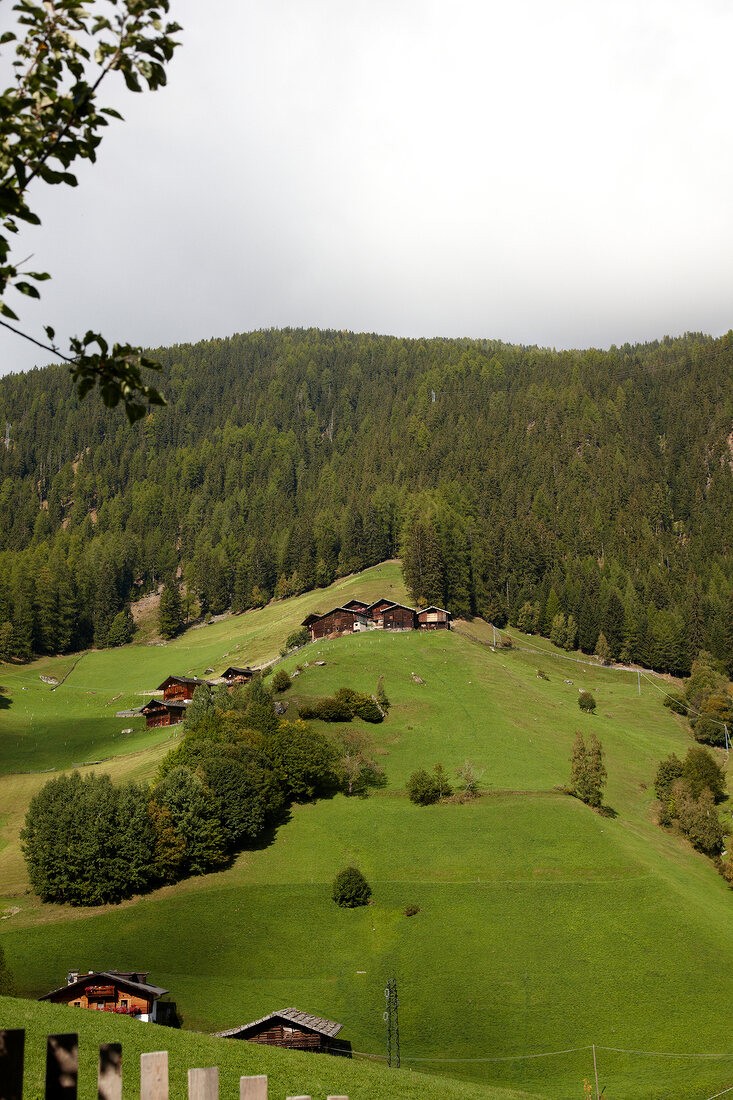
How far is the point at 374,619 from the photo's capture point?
13062 centimetres

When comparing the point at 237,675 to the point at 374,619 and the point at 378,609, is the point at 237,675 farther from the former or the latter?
the point at 378,609

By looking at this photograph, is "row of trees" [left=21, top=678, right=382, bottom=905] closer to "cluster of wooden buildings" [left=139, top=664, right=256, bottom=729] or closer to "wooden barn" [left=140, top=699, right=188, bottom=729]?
"wooden barn" [left=140, top=699, right=188, bottom=729]

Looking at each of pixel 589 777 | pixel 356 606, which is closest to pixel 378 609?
pixel 356 606

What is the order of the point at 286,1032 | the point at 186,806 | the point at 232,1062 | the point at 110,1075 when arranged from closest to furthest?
1. the point at 110,1075
2. the point at 232,1062
3. the point at 286,1032
4. the point at 186,806

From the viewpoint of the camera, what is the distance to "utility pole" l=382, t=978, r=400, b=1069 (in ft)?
132

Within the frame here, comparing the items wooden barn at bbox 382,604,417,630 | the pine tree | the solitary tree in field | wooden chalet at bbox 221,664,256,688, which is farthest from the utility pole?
the pine tree

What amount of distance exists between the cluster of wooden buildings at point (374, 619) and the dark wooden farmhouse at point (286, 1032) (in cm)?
8892

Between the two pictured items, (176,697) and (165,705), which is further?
(176,697)

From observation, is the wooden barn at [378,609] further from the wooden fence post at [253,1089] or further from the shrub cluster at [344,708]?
the wooden fence post at [253,1089]

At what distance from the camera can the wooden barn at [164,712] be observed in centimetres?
10194

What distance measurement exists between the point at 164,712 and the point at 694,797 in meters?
64.4

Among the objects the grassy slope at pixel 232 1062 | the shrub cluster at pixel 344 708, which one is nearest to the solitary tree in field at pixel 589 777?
the shrub cluster at pixel 344 708

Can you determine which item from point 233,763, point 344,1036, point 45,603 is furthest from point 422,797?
point 45,603

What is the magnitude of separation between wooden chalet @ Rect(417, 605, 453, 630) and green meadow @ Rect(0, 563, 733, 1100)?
42.5m
